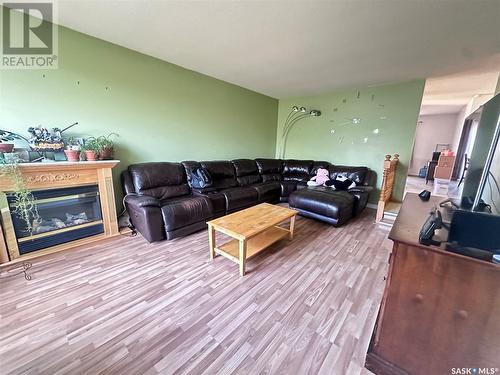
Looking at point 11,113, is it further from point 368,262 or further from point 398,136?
point 398,136

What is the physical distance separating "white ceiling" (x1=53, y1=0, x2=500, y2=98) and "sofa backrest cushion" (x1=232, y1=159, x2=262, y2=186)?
68.7 inches

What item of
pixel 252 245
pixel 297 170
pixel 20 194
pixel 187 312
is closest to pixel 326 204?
pixel 252 245

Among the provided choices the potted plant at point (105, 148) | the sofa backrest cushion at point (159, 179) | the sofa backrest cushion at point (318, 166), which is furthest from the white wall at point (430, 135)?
the potted plant at point (105, 148)

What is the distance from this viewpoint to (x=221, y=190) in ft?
11.3

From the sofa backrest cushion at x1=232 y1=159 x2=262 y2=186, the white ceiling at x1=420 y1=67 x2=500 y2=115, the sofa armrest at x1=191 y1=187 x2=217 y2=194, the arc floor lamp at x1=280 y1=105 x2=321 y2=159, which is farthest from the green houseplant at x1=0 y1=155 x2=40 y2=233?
the white ceiling at x1=420 y1=67 x2=500 y2=115

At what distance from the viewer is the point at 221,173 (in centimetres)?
381

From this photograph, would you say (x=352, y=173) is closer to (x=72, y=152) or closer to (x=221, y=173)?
(x=221, y=173)

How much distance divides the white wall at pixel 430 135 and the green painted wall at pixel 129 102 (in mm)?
7725

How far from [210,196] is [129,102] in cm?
179

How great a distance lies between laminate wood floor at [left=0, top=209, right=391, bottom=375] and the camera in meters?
1.20

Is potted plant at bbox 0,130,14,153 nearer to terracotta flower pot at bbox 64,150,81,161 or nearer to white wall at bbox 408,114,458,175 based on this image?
terracotta flower pot at bbox 64,150,81,161

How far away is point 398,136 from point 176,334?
4.63 meters

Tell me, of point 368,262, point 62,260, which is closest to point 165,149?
point 62,260

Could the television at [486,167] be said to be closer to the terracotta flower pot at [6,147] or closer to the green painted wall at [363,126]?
the green painted wall at [363,126]
